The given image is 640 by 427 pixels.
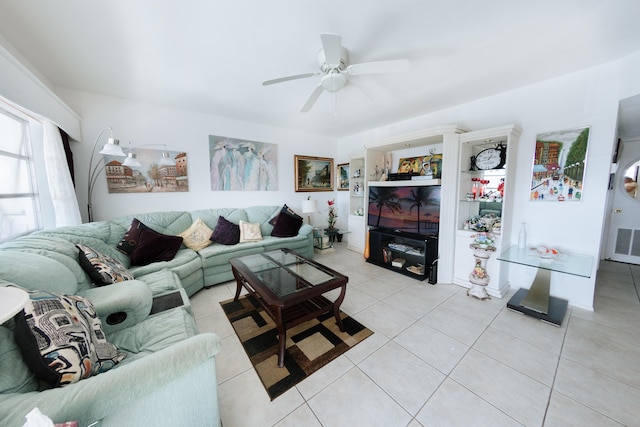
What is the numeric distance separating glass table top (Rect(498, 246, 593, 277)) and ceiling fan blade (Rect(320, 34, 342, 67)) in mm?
2536

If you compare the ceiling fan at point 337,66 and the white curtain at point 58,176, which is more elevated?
the ceiling fan at point 337,66

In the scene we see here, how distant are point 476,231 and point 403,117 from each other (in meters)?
2.06

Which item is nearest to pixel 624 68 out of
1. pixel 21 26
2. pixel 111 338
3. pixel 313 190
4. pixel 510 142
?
pixel 510 142

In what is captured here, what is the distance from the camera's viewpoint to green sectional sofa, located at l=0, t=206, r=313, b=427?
2.35 feet

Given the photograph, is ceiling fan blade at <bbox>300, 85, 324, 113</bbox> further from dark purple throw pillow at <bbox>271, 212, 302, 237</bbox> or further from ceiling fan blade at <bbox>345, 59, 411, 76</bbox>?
dark purple throw pillow at <bbox>271, 212, 302, 237</bbox>

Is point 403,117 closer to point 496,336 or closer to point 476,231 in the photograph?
point 476,231

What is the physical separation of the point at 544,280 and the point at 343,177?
3568mm

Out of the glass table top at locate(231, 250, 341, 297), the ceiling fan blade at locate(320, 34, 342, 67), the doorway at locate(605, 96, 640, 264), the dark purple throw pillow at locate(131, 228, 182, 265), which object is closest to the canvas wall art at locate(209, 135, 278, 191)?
the dark purple throw pillow at locate(131, 228, 182, 265)

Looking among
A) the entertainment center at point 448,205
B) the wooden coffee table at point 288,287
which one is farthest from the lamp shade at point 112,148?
the entertainment center at point 448,205

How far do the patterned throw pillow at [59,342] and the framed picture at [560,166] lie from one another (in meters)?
3.87

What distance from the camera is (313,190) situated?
4684 mm

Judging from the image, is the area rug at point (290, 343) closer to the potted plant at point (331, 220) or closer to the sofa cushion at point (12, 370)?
the sofa cushion at point (12, 370)

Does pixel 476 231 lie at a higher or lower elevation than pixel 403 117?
lower

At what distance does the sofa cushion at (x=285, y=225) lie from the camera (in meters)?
3.61
